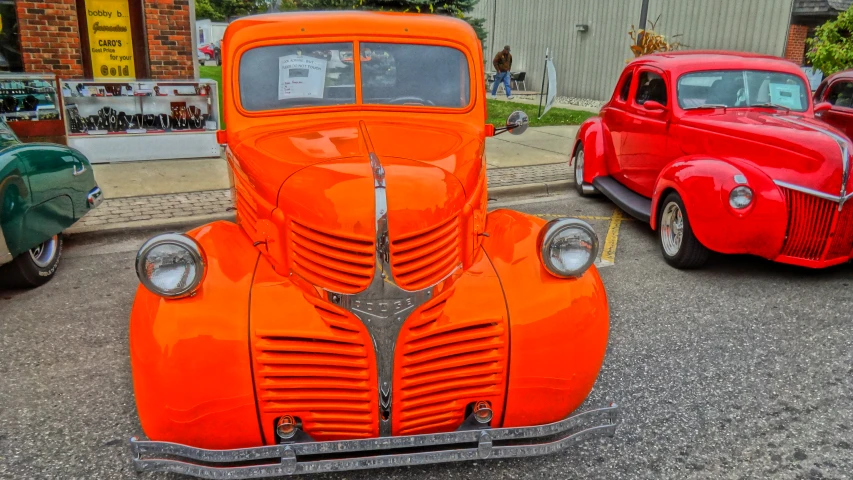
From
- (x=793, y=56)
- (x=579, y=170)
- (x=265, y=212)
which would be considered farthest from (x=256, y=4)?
(x=265, y=212)

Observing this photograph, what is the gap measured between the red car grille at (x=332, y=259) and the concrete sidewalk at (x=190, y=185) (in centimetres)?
440

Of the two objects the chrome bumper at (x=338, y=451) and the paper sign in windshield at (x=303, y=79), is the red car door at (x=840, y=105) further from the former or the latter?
the chrome bumper at (x=338, y=451)

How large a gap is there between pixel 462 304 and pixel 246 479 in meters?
1.08

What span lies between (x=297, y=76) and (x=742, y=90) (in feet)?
16.0

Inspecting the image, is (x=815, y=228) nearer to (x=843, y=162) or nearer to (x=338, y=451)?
(x=843, y=162)

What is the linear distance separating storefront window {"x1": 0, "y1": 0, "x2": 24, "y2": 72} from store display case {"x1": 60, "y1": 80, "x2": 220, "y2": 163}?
1.07 m

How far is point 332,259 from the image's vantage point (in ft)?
8.64

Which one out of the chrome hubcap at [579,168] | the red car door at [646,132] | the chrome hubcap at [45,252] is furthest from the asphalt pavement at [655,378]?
the chrome hubcap at [579,168]

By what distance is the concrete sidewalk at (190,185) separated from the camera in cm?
689

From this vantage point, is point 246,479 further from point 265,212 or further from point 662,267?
point 662,267

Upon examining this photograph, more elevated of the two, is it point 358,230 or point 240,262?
point 358,230

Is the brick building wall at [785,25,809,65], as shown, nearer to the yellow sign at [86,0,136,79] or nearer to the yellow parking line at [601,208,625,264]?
the yellow parking line at [601,208,625,264]

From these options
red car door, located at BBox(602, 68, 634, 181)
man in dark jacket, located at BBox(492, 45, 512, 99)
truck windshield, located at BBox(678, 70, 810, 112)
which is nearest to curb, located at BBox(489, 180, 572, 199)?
red car door, located at BBox(602, 68, 634, 181)

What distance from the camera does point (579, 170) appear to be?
8.60m
